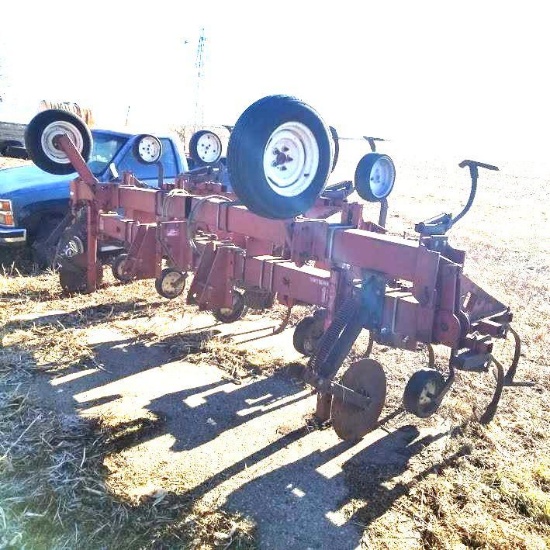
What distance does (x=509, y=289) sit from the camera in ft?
29.5

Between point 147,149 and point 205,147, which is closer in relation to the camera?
point 147,149

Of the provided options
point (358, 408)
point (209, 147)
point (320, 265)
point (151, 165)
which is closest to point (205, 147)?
point (209, 147)

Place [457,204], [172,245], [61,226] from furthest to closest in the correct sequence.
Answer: [457,204]
[61,226]
[172,245]

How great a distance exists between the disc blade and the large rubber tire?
111cm

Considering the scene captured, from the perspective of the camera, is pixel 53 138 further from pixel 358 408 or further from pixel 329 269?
pixel 358 408

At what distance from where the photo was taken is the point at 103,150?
8.33 metres

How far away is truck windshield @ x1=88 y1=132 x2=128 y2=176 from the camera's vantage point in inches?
320

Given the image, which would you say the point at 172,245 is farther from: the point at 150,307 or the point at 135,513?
the point at 135,513

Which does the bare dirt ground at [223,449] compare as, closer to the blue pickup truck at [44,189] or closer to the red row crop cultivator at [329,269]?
the red row crop cultivator at [329,269]

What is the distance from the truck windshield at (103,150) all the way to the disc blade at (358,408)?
5483mm

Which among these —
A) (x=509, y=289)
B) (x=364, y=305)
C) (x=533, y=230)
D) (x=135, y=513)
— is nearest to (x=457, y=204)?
(x=533, y=230)

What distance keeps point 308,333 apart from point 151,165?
435 centimetres

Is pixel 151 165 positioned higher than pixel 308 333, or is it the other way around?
pixel 151 165

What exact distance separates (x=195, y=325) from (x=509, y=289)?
17.2 ft
